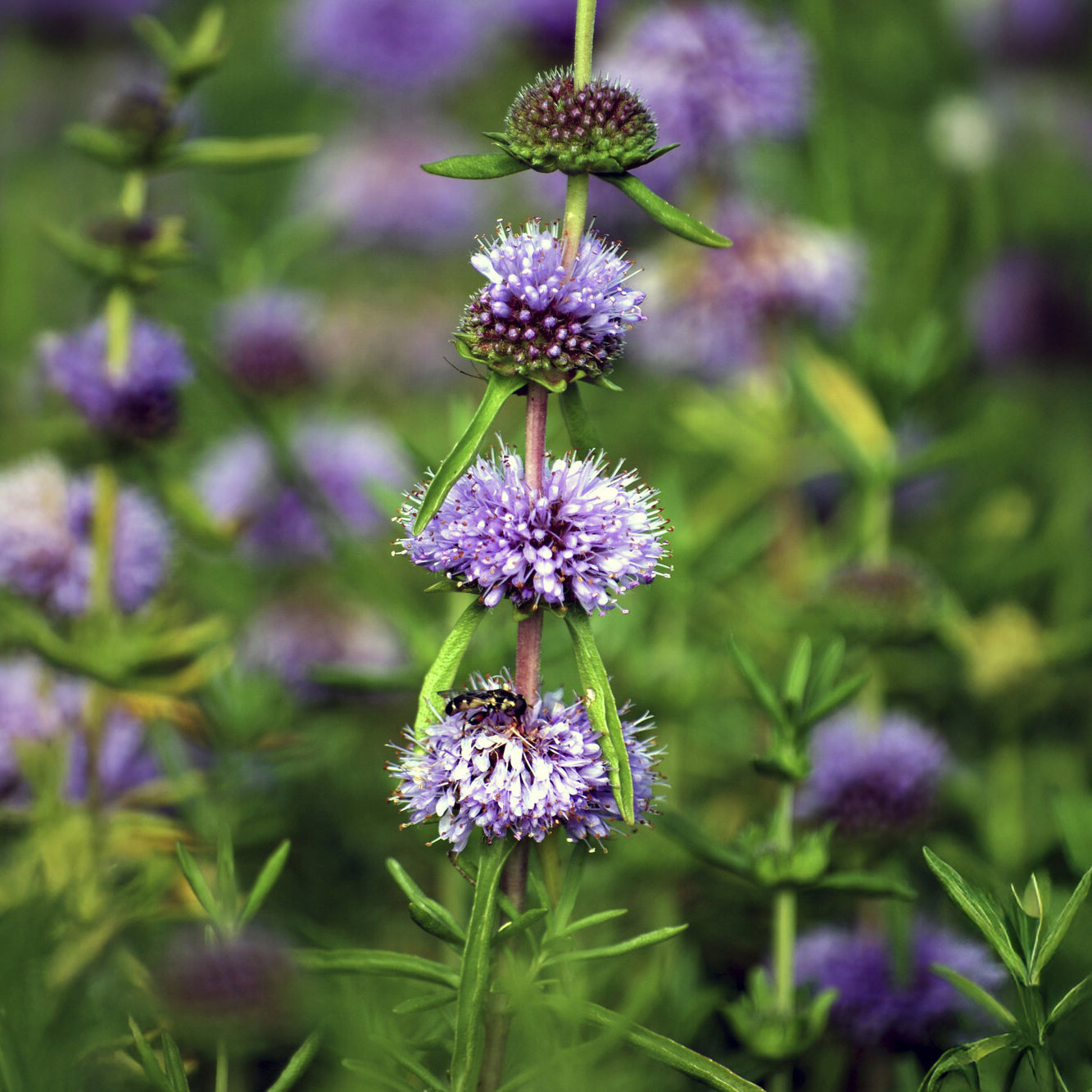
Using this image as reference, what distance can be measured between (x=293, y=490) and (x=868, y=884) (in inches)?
63.9

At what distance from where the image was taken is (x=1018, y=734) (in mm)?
2135

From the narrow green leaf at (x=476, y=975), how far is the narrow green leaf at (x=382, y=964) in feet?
0.15

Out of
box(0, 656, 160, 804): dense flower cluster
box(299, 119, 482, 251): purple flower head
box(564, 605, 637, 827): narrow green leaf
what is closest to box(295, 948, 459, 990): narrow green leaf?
box(564, 605, 637, 827): narrow green leaf

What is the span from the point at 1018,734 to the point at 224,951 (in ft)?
4.95

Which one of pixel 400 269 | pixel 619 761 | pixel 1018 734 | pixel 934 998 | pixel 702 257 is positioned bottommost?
pixel 934 998

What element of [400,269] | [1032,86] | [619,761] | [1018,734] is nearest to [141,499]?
[619,761]

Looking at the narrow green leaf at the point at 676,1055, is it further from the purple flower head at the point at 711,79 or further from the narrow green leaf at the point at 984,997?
the purple flower head at the point at 711,79

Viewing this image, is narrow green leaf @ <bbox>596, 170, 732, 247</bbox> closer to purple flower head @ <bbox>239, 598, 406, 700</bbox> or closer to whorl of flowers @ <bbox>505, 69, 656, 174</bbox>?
whorl of flowers @ <bbox>505, 69, 656, 174</bbox>

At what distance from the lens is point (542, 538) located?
1026mm

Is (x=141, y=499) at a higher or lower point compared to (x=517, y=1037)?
higher

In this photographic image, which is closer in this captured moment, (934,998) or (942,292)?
(934,998)

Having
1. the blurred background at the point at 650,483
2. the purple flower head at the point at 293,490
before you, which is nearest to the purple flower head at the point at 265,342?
the blurred background at the point at 650,483

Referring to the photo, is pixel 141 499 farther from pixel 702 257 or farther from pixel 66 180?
pixel 66 180

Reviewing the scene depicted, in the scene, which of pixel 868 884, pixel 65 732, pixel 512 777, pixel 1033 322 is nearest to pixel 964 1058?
pixel 868 884
